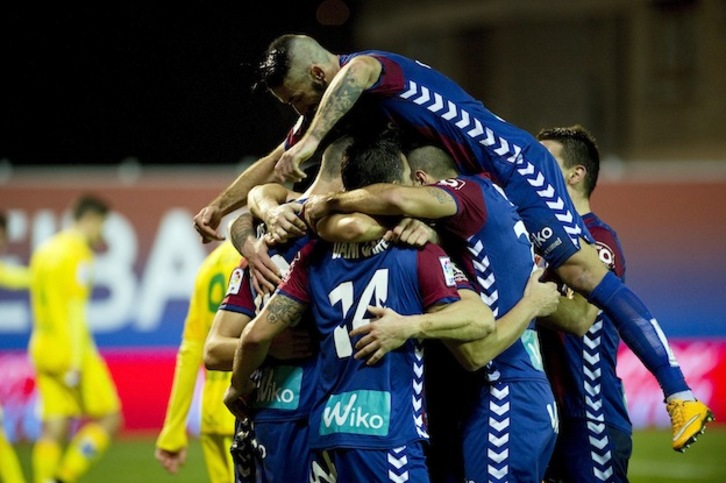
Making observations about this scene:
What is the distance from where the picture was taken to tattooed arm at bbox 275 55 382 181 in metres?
4.89

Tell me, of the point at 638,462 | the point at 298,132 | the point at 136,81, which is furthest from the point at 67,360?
the point at 136,81

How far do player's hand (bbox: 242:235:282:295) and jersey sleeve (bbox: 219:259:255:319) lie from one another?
0.08m

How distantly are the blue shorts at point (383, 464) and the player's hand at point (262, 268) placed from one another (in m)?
0.81

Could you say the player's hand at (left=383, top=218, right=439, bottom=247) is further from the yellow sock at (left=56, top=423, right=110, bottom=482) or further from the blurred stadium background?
→ the blurred stadium background

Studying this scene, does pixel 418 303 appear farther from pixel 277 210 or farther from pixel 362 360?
pixel 277 210

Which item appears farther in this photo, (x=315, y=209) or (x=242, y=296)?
(x=242, y=296)

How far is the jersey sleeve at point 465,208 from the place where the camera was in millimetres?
4824

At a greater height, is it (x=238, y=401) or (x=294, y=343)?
(x=294, y=343)

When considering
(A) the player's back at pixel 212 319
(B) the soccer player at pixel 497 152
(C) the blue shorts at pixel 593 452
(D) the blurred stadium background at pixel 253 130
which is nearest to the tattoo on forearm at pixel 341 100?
(B) the soccer player at pixel 497 152

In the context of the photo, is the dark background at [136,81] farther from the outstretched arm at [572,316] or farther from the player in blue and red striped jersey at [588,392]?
the outstretched arm at [572,316]

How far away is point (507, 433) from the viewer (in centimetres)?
485

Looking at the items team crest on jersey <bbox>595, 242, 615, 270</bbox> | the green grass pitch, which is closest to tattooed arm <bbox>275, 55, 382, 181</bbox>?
team crest on jersey <bbox>595, 242, 615, 270</bbox>

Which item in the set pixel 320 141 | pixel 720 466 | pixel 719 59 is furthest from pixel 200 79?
pixel 320 141

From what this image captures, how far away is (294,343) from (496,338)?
2.82 ft
